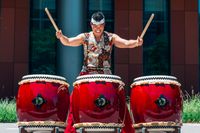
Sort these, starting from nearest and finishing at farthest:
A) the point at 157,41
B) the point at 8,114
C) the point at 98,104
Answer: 1. the point at 98,104
2. the point at 8,114
3. the point at 157,41

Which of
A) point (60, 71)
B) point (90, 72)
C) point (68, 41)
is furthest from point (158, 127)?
point (60, 71)

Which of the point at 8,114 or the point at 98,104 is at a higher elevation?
the point at 98,104

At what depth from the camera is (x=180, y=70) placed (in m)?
20.5

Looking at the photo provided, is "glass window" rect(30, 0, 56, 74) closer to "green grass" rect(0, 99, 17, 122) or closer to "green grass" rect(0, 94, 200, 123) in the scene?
"green grass" rect(0, 94, 200, 123)

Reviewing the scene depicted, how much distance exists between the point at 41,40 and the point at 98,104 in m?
15.5

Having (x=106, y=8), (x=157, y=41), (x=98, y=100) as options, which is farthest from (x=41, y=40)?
(x=98, y=100)

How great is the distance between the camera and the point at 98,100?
5336 mm

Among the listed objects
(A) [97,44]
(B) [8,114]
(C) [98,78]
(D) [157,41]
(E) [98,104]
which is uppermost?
(D) [157,41]

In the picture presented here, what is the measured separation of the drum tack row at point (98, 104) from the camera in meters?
5.38

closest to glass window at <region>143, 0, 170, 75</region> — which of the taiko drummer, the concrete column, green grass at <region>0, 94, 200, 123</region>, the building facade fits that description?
the building facade

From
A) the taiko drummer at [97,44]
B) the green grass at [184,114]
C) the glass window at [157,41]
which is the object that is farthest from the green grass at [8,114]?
the taiko drummer at [97,44]

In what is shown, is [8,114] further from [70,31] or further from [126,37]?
[126,37]

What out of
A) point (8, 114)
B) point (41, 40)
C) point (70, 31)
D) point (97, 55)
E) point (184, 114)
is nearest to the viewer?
point (97, 55)

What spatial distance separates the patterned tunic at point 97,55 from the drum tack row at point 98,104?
0.53 m
